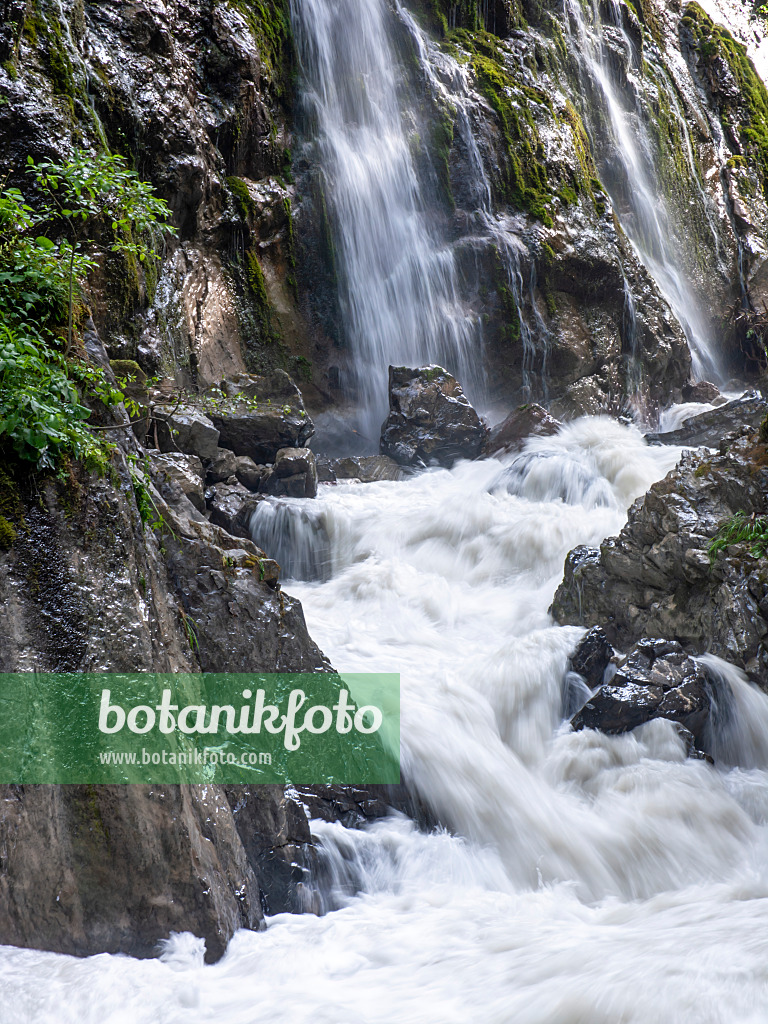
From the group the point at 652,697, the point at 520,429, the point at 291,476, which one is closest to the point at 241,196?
the point at 291,476

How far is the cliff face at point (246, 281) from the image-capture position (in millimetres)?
2889

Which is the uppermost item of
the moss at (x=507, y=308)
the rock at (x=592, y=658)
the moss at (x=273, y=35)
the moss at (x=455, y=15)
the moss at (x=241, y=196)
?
the moss at (x=455, y=15)

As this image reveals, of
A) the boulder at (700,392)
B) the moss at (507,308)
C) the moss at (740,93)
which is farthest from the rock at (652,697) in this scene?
the moss at (740,93)

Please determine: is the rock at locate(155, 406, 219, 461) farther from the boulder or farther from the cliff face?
the boulder

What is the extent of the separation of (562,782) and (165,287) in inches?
338

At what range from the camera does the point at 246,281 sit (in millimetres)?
11820

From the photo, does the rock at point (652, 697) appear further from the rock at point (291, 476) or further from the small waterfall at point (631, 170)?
the small waterfall at point (631, 170)

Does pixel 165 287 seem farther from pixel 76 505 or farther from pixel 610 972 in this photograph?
pixel 610 972

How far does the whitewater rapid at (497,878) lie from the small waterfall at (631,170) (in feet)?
43.3

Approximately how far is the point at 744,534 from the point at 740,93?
2393cm

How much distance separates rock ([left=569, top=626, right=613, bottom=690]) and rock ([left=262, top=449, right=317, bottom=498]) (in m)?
4.45

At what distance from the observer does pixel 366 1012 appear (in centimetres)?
274

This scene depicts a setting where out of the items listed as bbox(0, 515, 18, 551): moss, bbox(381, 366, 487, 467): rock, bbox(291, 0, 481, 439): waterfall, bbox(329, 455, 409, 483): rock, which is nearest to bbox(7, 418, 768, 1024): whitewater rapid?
bbox(0, 515, 18, 551): moss

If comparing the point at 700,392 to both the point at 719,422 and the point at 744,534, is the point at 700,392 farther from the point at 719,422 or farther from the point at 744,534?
the point at 744,534
